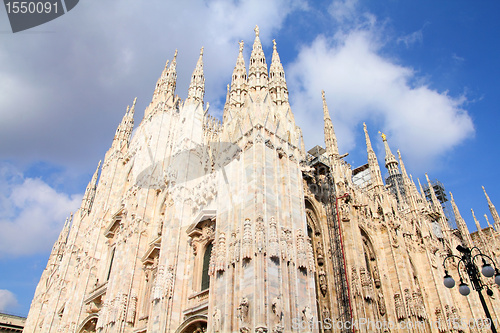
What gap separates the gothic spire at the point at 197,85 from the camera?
2681 cm

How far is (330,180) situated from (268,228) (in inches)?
351

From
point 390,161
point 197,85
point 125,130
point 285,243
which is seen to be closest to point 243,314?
point 285,243

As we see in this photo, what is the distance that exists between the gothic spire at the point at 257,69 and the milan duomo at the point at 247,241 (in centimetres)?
8

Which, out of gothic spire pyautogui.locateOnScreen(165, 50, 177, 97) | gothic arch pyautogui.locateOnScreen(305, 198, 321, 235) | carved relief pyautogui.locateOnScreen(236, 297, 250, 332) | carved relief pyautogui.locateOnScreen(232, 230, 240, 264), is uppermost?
gothic spire pyautogui.locateOnScreen(165, 50, 177, 97)

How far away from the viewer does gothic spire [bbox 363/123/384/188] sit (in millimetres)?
28116

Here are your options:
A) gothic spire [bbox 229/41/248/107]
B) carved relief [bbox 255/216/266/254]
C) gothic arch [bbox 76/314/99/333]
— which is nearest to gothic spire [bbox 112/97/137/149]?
gothic arch [bbox 76/314/99/333]

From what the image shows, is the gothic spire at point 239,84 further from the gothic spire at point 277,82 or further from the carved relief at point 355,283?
the carved relief at point 355,283

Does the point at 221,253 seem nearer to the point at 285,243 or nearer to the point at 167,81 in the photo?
the point at 285,243

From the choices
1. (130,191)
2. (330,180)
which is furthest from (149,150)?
(330,180)

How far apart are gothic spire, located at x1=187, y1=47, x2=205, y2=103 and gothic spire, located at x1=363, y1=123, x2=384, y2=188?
1446 centimetres

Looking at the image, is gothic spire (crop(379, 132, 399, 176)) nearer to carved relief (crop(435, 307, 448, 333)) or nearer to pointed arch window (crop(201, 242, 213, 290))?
carved relief (crop(435, 307, 448, 333))

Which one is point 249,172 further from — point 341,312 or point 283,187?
point 341,312

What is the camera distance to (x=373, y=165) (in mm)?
30234

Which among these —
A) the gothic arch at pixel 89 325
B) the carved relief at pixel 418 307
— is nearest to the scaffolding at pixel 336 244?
the carved relief at pixel 418 307
